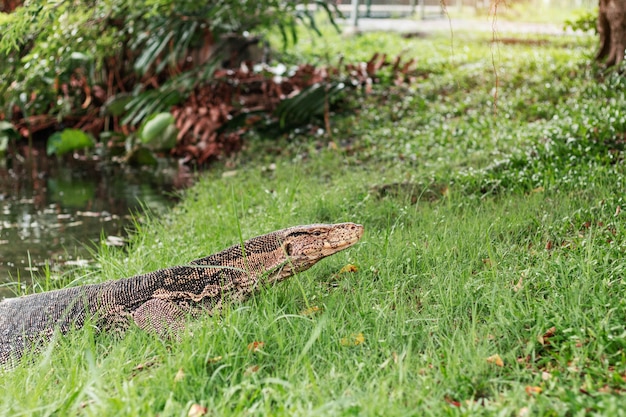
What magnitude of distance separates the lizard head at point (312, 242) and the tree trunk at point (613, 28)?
566 centimetres

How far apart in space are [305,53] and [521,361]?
1178 cm

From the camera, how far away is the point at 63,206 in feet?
28.3

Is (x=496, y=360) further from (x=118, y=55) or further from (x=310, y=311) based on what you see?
(x=118, y=55)

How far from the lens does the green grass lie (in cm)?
325

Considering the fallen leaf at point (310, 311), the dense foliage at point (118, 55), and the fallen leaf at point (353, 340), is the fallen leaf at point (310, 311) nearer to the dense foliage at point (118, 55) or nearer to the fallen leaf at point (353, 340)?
the fallen leaf at point (353, 340)

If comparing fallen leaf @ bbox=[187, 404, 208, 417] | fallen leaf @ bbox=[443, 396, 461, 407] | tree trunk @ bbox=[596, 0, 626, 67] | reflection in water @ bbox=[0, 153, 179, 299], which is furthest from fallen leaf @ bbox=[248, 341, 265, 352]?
tree trunk @ bbox=[596, 0, 626, 67]

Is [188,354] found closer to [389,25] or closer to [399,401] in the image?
[399,401]

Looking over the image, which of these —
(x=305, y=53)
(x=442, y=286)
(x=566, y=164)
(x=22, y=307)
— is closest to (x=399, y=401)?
(x=442, y=286)

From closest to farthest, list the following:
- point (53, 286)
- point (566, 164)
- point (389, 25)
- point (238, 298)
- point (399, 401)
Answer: point (399, 401) < point (238, 298) < point (53, 286) < point (566, 164) < point (389, 25)

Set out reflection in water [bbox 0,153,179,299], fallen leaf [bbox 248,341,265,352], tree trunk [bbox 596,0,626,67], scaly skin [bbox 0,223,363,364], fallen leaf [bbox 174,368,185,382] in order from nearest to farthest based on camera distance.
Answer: fallen leaf [bbox 174,368,185,382] < fallen leaf [bbox 248,341,265,352] < scaly skin [bbox 0,223,363,364] < reflection in water [bbox 0,153,179,299] < tree trunk [bbox 596,0,626,67]

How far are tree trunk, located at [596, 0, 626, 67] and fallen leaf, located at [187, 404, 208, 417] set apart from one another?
702 centimetres

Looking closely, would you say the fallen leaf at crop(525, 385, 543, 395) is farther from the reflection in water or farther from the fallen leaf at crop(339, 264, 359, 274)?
the reflection in water

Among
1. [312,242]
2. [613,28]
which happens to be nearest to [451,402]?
[312,242]

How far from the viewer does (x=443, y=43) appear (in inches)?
606
